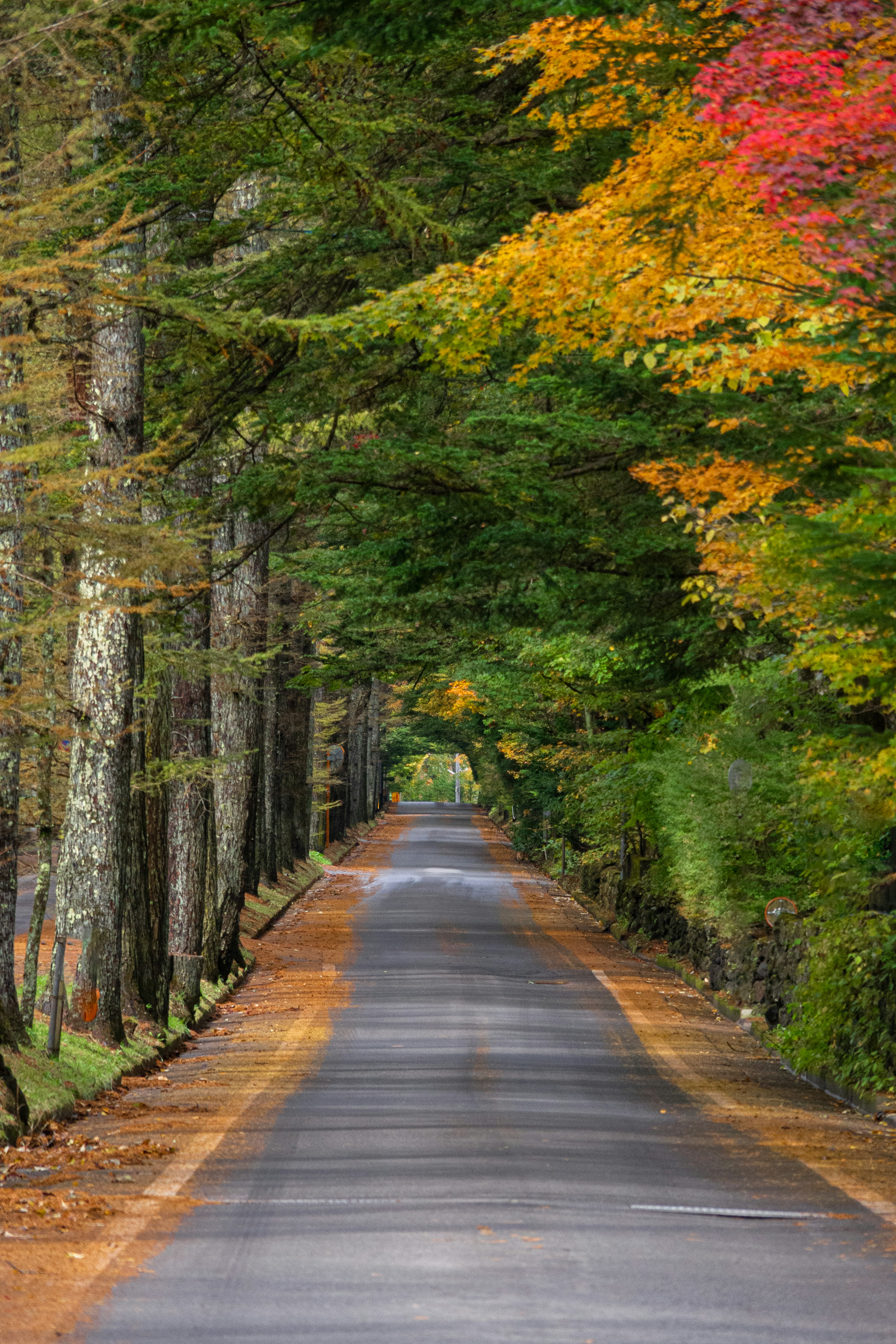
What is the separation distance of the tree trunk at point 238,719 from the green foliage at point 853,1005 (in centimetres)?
1115

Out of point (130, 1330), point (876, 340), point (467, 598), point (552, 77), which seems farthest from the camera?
point (467, 598)

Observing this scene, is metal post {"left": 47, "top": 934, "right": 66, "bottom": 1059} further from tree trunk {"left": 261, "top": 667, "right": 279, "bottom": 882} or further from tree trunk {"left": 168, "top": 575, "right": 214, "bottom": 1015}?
tree trunk {"left": 261, "top": 667, "right": 279, "bottom": 882}

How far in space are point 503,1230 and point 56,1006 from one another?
6.52 meters

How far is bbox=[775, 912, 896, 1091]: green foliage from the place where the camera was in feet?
50.5

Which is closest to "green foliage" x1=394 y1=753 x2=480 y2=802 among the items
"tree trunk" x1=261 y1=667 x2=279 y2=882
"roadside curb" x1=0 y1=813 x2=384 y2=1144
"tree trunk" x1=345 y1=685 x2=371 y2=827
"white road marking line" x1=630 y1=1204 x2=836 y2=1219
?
"tree trunk" x1=345 y1=685 x2=371 y2=827

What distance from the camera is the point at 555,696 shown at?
38.0 meters

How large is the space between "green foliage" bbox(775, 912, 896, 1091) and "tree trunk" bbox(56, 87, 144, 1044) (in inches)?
269

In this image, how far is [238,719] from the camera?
29.7 m

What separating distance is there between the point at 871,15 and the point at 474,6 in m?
2.76

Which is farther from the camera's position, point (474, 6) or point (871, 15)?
point (474, 6)

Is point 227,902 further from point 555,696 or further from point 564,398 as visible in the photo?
point 555,696

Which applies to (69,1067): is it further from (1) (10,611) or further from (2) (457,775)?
(2) (457,775)

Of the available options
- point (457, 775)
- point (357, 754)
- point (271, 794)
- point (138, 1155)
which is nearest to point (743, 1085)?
point (138, 1155)

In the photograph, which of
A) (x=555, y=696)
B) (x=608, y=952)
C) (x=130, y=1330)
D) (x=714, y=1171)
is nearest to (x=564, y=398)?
(x=714, y=1171)
